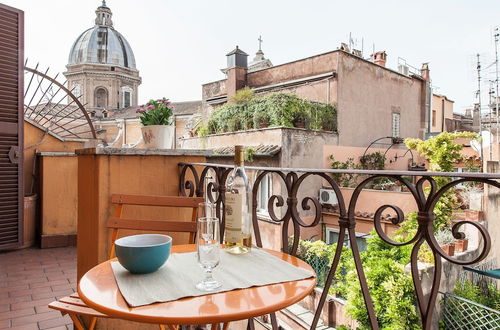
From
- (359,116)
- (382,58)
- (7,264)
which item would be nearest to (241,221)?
(7,264)

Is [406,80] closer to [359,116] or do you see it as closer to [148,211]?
[359,116]

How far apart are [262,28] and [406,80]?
43.6 ft

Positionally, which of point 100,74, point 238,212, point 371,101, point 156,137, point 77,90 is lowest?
A: point 238,212

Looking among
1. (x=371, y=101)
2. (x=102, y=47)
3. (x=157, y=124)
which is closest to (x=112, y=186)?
(x=157, y=124)

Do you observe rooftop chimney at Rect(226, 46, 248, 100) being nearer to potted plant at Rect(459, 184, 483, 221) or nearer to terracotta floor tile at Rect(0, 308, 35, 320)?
potted plant at Rect(459, 184, 483, 221)

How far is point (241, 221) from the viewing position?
1425 millimetres

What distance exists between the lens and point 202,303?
0.98 m

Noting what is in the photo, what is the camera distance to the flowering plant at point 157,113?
8.97 ft

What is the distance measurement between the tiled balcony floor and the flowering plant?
165 centimetres

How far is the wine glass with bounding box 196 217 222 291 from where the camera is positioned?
1094 millimetres

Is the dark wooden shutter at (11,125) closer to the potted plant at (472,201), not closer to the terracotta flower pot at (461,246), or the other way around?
the terracotta flower pot at (461,246)

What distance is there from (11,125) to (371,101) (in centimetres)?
1226

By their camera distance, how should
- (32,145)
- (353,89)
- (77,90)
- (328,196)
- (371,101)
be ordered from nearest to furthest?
(32,145) → (328,196) → (353,89) → (371,101) → (77,90)

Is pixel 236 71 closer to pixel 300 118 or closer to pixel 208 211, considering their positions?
pixel 300 118
